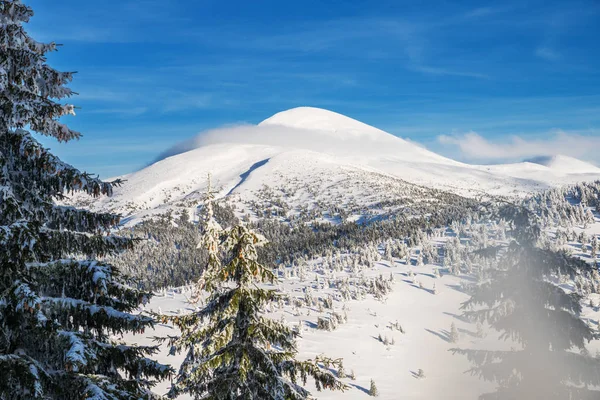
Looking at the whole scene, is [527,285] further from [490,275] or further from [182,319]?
[182,319]

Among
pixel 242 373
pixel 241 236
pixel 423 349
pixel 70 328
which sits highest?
pixel 241 236

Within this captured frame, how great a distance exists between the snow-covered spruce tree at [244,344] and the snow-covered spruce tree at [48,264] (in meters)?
1.77

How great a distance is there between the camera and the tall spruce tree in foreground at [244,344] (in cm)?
1045

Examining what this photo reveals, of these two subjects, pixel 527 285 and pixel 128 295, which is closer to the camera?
pixel 128 295

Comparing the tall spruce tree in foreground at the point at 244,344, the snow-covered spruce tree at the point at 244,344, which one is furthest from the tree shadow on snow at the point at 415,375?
the snow-covered spruce tree at the point at 244,344

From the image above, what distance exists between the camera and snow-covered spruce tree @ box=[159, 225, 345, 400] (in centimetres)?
1045

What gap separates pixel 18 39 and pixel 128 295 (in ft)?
19.8

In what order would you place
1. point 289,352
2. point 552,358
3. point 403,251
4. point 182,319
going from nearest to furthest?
point 289,352
point 182,319
point 552,358
point 403,251

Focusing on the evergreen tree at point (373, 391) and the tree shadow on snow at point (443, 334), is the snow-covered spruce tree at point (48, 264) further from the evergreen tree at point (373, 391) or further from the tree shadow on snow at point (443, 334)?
the tree shadow on snow at point (443, 334)

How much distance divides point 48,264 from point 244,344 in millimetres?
5125

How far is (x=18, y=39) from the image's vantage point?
8828 millimetres

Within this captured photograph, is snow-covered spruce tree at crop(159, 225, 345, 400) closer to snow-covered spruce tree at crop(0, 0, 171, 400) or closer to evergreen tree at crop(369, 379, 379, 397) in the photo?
snow-covered spruce tree at crop(0, 0, 171, 400)

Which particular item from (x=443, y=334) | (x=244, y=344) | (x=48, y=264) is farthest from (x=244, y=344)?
(x=443, y=334)

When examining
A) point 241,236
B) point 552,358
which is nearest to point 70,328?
point 241,236
